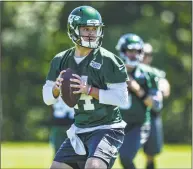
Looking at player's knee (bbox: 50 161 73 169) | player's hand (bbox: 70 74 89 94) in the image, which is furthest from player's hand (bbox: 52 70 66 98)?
player's knee (bbox: 50 161 73 169)

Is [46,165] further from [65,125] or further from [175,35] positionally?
[175,35]

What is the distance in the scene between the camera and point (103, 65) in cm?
639

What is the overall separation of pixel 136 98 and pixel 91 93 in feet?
10.1

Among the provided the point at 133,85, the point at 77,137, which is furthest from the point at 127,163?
the point at 77,137

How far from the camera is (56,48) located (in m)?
36.5

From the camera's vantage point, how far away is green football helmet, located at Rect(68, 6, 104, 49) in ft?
21.3

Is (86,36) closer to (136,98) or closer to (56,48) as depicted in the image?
(136,98)

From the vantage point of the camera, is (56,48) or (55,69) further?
(56,48)

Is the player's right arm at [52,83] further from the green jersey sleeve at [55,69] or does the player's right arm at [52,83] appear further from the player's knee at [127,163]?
the player's knee at [127,163]

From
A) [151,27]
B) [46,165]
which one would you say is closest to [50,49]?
[151,27]

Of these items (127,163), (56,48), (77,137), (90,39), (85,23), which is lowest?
(56,48)

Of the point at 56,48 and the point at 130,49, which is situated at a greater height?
the point at 130,49

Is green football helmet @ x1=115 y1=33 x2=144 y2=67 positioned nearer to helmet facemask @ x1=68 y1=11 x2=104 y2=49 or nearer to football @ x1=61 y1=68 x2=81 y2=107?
helmet facemask @ x1=68 y1=11 x2=104 y2=49

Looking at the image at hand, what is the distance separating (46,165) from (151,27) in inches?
826
